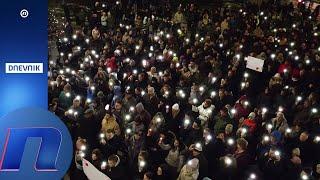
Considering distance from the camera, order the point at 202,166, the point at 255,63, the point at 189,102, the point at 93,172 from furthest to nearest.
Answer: the point at 255,63
the point at 189,102
the point at 202,166
the point at 93,172

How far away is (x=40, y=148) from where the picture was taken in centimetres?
445

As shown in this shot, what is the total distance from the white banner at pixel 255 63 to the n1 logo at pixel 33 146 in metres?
10.8

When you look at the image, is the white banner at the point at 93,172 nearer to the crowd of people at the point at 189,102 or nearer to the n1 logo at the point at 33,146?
the crowd of people at the point at 189,102

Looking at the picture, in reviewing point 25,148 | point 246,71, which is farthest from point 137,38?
point 25,148

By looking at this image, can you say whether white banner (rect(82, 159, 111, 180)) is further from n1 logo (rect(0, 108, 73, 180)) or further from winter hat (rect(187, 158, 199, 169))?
n1 logo (rect(0, 108, 73, 180))

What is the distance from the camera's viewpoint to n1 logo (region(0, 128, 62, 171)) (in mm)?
4422

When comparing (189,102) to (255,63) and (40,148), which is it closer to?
(255,63)

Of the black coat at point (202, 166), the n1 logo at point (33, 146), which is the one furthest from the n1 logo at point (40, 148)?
the black coat at point (202, 166)

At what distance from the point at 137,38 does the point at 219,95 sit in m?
6.32

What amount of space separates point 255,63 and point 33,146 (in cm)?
1109

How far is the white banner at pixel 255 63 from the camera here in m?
14.7

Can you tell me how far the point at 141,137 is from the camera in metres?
9.73

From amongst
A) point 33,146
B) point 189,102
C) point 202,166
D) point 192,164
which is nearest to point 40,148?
point 33,146

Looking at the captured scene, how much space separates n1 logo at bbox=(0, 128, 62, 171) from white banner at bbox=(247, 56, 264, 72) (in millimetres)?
10845
